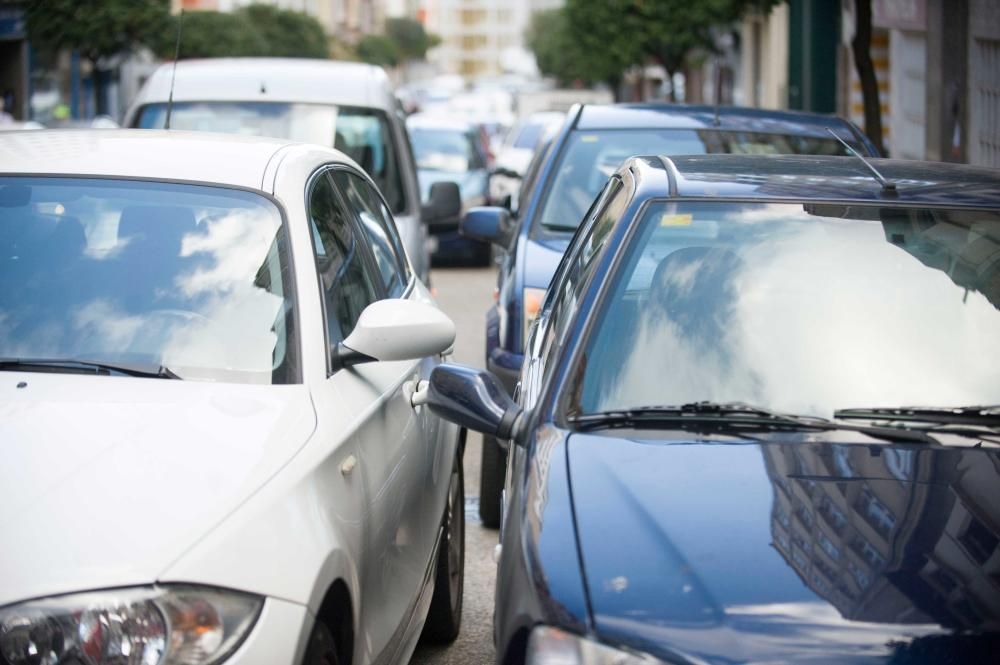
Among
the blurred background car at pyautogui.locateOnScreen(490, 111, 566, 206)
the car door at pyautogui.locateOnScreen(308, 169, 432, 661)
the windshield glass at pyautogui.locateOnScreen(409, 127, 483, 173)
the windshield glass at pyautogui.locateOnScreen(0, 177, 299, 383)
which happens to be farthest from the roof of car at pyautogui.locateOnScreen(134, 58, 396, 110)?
the windshield glass at pyautogui.locateOnScreen(409, 127, 483, 173)

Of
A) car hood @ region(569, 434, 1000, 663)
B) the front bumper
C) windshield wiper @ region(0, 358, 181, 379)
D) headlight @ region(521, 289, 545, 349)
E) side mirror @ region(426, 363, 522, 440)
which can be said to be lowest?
headlight @ region(521, 289, 545, 349)

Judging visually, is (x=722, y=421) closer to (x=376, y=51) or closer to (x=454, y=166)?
(x=454, y=166)

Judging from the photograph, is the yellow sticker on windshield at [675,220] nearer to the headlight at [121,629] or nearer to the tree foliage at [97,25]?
the headlight at [121,629]

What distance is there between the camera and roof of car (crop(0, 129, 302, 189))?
4.30 meters

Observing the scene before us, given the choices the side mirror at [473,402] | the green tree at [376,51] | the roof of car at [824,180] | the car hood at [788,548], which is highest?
the roof of car at [824,180]

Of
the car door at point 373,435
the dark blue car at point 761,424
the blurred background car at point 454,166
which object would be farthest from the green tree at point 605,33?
the dark blue car at point 761,424

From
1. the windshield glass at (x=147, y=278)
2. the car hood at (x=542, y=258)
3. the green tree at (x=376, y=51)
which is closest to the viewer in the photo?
the windshield glass at (x=147, y=278)

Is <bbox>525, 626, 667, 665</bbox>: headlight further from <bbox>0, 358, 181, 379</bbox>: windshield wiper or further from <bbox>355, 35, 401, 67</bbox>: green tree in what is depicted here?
<bbox>355, 35, 401, 67</bbox>: green tree

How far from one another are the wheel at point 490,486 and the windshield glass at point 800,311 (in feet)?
8.88

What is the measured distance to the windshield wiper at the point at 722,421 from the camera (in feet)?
11.8

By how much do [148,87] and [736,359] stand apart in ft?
22.6

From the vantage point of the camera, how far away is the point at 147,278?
4.06m

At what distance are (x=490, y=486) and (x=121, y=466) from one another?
3.68 meters

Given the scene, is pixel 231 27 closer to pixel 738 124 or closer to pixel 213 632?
pixel 738 124
